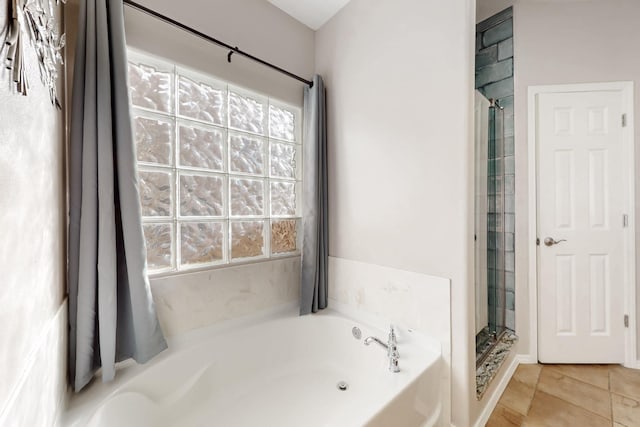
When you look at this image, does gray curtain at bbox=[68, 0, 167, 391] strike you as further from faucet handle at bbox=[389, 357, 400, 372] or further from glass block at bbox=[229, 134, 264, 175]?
faucet handle at bbox=[389, 357, 400, 372]

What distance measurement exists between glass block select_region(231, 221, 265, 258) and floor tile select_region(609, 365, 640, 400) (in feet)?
8.10

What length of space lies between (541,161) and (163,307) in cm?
282

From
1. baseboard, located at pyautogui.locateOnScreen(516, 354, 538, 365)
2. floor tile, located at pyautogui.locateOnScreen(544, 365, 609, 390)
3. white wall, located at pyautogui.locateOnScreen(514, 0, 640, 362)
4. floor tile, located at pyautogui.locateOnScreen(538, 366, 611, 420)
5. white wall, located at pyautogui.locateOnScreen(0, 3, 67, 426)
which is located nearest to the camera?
white wall, located at pyautogui.locateOnScreen(0, 3, 67, 426)

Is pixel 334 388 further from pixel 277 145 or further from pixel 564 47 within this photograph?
pixel 564 47

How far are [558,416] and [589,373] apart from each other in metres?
0.70

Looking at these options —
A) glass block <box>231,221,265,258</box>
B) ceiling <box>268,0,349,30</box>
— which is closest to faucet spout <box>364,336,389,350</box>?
glass block <box>231,221,265,258</box>

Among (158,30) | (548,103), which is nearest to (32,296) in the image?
(158,30)

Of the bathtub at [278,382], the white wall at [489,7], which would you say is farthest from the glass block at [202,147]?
the white wall at [489,7]

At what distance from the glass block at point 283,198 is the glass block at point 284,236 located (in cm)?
7

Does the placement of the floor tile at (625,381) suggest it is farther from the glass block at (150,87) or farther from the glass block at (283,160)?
the glass block at (150,87)

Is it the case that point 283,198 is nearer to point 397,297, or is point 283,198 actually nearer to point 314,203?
point 314,203

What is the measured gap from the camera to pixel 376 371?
1.47 m

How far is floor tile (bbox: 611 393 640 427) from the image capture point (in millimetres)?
1459

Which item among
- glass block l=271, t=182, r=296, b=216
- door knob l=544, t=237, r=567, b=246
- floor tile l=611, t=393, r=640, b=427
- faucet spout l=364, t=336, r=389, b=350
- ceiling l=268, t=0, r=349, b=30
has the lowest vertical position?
floor tile l=611, t=393, r=640, b=427
